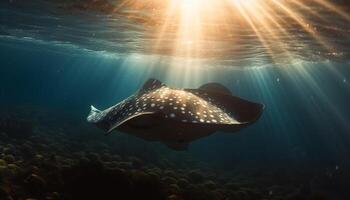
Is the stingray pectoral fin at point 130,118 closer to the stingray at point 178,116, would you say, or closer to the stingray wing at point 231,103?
the stingray at point 178,116

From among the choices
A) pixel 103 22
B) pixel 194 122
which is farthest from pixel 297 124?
pixel 194 122

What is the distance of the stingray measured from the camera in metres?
8.27

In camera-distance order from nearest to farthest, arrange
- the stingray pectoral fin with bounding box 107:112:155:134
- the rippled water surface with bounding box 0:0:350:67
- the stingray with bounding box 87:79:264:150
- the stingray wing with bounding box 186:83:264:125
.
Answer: the stingray pectoral fin with bounding box 107:112:155:134 < the stingray with bounding box 87:79:264:150 < the stingray wing with bounding box 186:83:264:125 < the rippled water surface with bounding box 0:0:350:67

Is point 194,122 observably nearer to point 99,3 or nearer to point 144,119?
point 144,119

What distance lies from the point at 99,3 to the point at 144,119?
9.93 meters

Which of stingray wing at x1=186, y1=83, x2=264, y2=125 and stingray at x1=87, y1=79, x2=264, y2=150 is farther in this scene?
stingray wing at x1=186, y1=83, x2=264, y2=125

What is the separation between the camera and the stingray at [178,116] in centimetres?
827

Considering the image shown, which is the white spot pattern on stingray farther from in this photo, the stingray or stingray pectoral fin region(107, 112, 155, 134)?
stingray pectoral fin region(107, 112, 155, 134)

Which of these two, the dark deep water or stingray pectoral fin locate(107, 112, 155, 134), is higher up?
stingray pectoral fin locate(107, 112, 155, 134)

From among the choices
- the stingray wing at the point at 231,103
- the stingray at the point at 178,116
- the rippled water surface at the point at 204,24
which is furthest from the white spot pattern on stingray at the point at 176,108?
the rippled water surface at the point at 204,24

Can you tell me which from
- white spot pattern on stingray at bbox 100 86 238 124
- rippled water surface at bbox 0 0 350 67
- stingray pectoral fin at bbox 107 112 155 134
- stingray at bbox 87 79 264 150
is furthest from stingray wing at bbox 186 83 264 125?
rippled water surface at bbox 0 0 350 67

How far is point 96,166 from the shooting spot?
29.9 ft

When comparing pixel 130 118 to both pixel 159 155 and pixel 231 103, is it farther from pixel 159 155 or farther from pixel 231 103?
pixel 159 155

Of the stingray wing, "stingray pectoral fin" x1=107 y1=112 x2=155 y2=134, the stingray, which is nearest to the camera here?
"stingray pectoral fin" x1=107 y1=112 x2=155 y2=134
